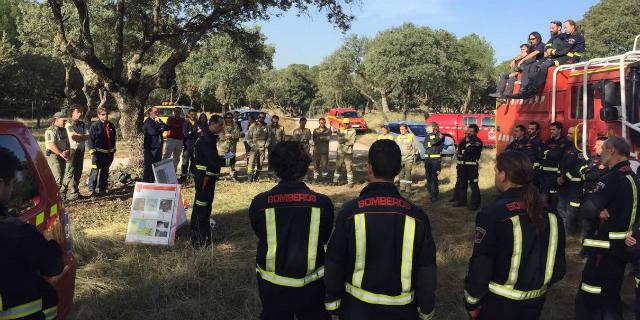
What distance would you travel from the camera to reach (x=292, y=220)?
269 centimetres

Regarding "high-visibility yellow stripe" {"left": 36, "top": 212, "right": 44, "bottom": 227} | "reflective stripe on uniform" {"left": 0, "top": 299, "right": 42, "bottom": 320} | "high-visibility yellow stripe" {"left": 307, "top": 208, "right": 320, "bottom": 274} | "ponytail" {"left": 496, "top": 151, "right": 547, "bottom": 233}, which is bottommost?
"reflective stripe on uniform" {"left": 0, "top": 299, "right": 42, "bottom": 320}

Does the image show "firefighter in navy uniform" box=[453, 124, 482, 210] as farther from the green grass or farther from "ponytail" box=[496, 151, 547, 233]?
"ponytail" box=[496, 151, 547, 233]

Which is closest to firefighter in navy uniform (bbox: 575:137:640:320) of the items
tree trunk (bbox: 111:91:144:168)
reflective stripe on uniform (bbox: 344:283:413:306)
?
reflective stripe on uniform (bbox: 344:283:413:306)

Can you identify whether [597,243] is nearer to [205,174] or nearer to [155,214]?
[205,174]

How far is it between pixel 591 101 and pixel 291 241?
594 cm

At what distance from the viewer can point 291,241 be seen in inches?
107

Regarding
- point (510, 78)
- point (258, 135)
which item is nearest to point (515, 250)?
point (510, 78)

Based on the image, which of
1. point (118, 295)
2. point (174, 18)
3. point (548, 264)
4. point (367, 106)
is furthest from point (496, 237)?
point (367, 106)

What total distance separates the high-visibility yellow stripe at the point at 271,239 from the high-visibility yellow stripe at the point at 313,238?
0.66 ft

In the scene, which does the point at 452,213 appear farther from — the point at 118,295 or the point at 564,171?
the point at 118,295

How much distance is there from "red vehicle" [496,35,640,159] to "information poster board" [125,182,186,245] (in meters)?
5.65

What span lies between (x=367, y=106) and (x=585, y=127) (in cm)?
5852

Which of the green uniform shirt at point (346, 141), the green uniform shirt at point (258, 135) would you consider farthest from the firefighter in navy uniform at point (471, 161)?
the green uniform shirt at point (258, 135)

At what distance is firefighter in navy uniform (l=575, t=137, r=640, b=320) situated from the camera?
359 centimetres
